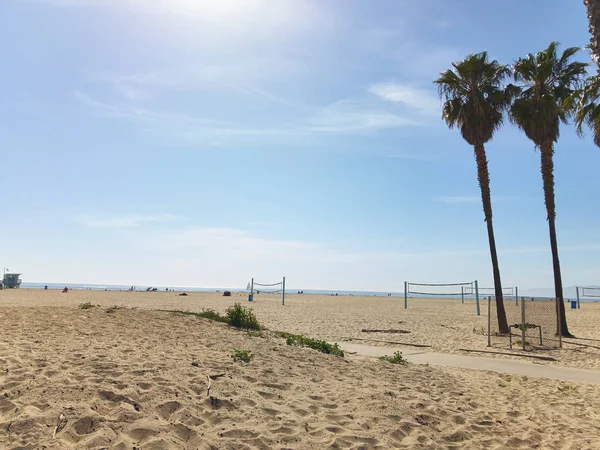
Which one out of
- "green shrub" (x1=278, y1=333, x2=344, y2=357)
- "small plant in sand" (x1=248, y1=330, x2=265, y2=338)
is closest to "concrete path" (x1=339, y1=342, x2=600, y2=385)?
"green shrub" (x1=278, y1=333, x2=344, y2=357)

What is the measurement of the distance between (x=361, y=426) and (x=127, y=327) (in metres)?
6.21

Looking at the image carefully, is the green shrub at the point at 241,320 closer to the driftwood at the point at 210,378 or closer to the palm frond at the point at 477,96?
the driftwood at the point at 210,378

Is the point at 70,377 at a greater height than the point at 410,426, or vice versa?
the point at 70,377

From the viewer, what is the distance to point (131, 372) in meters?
5.96

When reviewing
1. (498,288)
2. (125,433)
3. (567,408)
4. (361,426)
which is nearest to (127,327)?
(125,433)

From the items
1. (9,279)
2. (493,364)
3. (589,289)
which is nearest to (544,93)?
(493,364)

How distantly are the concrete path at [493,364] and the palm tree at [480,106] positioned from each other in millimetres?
6671

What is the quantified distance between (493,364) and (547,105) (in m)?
11.6

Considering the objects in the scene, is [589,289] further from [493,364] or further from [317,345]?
[317,345]

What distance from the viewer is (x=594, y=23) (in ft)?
14.4

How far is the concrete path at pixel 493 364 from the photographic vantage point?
9117mm

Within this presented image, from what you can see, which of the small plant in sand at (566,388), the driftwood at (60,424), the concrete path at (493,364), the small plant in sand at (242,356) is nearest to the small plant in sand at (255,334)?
the small plant in sand at (242,356)

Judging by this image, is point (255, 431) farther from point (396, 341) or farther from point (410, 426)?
point (396, 341)

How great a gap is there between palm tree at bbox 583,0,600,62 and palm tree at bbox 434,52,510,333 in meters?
13.6
